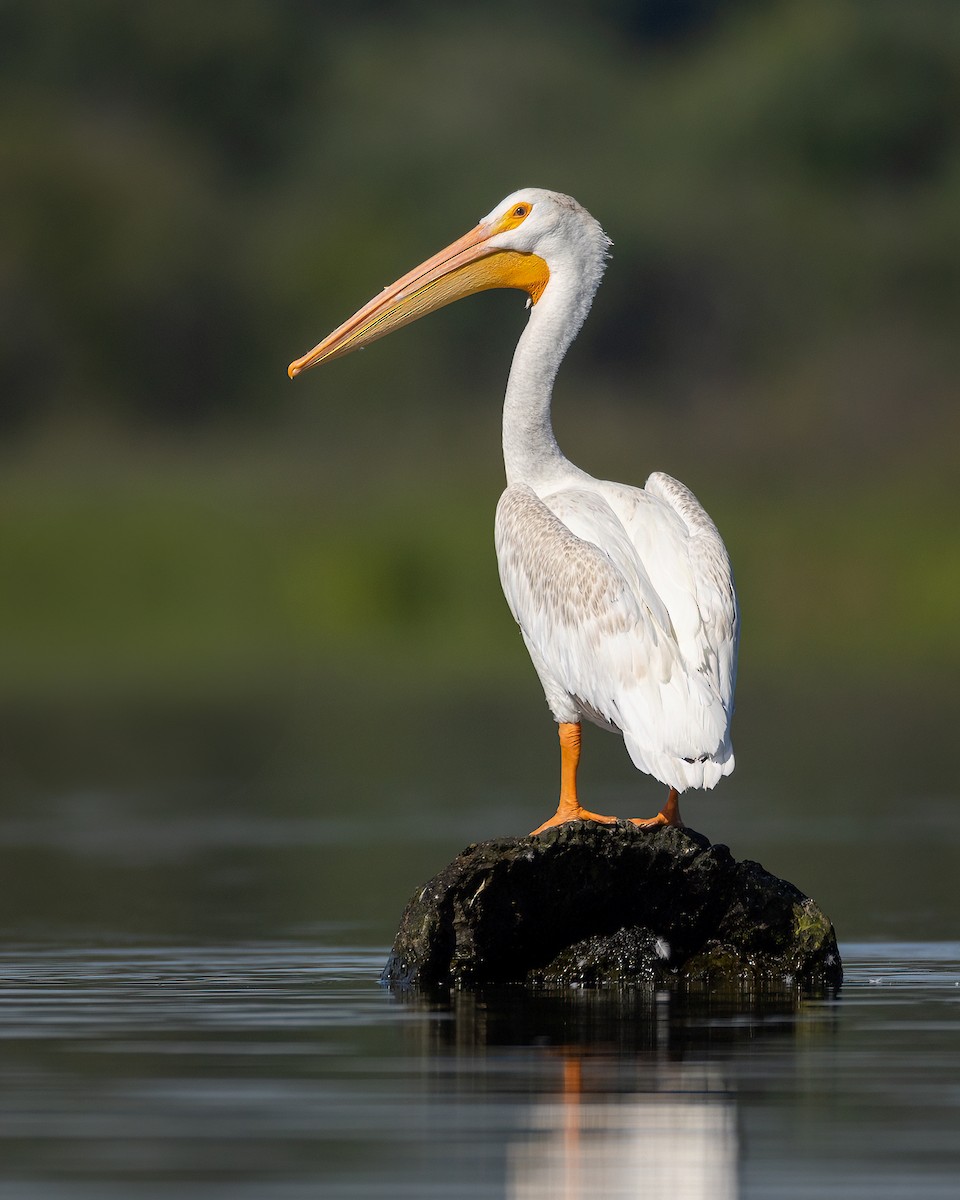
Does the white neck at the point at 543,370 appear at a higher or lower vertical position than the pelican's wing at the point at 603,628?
higher

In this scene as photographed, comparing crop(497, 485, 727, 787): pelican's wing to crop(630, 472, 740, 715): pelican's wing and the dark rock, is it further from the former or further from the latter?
the dark rock

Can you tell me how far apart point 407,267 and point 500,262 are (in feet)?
135

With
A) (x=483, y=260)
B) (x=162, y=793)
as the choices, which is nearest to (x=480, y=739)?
(x=162, y=793)

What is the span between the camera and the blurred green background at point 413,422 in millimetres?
13633

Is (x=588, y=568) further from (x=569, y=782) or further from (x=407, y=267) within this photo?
(x=407, y=267)

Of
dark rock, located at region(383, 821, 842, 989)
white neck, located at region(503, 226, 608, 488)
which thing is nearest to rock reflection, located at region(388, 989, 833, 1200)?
dark rock, located at region(383, 821, 842, 989)

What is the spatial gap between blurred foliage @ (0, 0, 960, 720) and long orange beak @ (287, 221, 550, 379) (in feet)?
64.1

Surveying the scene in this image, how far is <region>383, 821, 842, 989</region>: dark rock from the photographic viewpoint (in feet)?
24.1

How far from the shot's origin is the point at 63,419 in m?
48.0

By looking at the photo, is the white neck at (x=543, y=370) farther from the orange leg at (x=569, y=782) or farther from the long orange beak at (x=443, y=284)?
the orange leg at (x=569, y=782)

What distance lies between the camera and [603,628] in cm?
767

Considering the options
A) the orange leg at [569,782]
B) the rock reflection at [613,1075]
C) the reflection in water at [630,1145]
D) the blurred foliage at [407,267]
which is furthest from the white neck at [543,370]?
the blurred foliage at [407,267]

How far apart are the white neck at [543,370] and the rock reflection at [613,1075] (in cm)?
Answer: 187

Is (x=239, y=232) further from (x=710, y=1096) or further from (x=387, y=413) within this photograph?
(x=710, y=1096)
